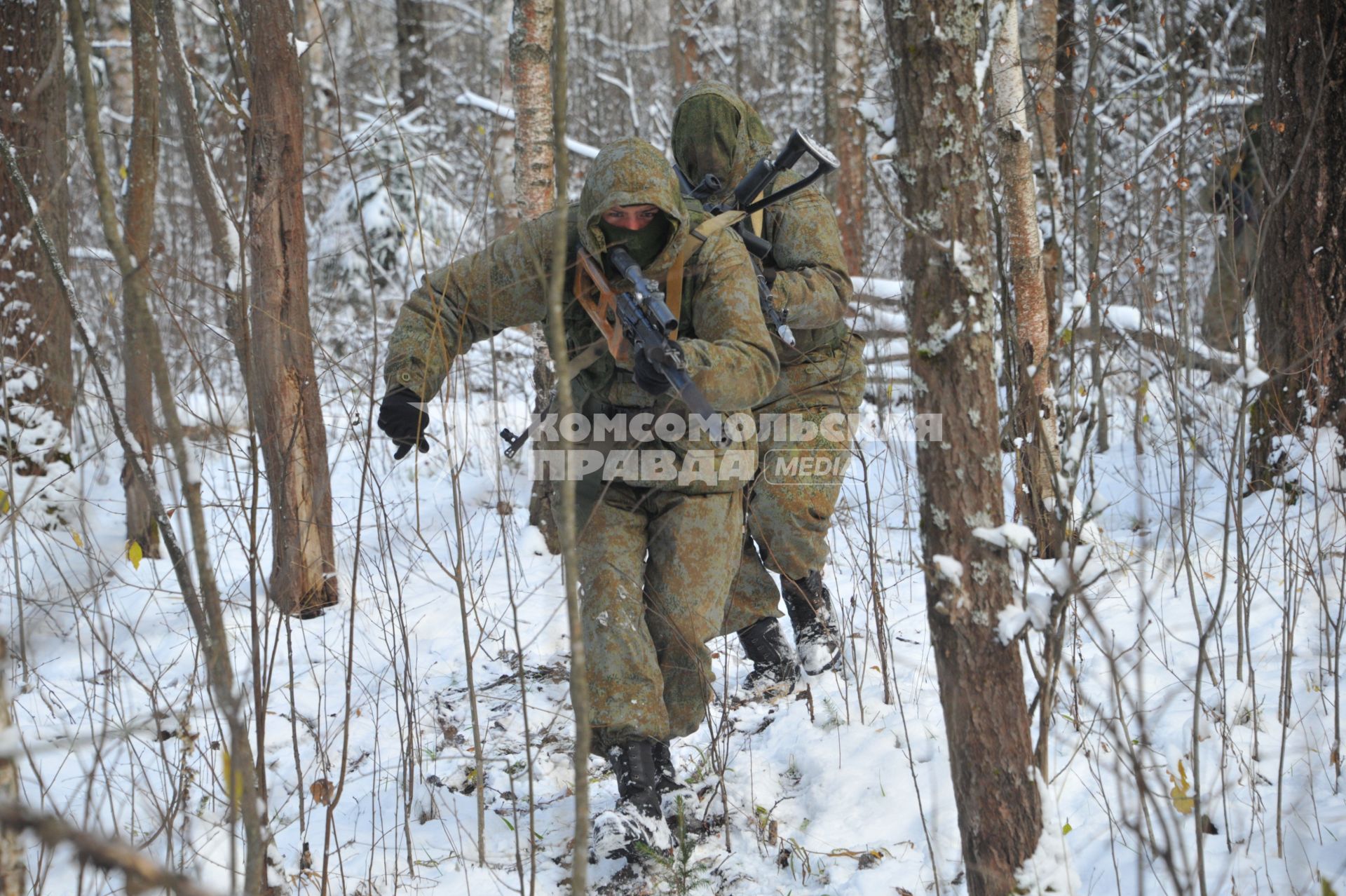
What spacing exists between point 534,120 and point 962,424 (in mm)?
3012

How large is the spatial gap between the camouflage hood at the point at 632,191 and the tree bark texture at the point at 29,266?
2.88m

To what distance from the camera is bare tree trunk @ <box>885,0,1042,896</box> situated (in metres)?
1.66

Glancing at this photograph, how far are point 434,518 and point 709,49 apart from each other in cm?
1025

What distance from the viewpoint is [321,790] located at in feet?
8.24

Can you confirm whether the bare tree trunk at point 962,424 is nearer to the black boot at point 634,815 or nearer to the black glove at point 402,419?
the black boot at point 634,815

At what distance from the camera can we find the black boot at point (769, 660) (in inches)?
126

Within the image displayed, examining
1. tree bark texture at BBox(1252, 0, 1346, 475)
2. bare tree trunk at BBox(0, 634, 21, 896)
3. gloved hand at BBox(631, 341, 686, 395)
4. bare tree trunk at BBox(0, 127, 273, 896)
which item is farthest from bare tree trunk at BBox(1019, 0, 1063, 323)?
bare tree trunk at BBox(0, 634, 21, 896)

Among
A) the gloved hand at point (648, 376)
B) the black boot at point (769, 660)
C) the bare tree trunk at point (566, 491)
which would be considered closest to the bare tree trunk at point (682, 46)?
the black boot at point (769, 660)

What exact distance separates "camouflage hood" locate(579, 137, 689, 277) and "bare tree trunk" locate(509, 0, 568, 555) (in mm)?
1596

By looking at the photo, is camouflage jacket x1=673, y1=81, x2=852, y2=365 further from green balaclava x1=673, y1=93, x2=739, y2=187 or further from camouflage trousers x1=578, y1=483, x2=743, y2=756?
camouflage trousers x1=578, y1=483, x2=743, y2=756

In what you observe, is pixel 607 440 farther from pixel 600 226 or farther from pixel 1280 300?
pixel 1280 300

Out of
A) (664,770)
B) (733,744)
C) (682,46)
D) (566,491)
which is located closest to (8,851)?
(566,491)

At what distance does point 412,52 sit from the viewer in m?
9.44

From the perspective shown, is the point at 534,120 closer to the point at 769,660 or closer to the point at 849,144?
the point at 769,660
